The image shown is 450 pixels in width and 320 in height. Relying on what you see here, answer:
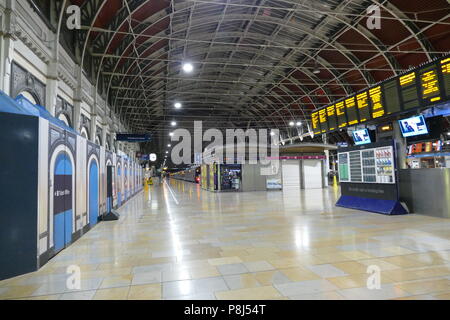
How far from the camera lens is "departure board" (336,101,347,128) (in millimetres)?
11414

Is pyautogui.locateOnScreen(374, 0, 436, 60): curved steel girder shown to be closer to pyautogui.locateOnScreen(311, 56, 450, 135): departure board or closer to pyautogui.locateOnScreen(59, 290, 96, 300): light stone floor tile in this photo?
pyautogui.locateOnScreen(311, 56, 450, 135): departure board

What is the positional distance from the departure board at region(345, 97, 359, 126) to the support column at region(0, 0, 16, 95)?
11.0 meters

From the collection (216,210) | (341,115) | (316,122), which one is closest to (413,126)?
(341,115)

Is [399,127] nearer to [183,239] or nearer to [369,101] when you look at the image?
[369,101]

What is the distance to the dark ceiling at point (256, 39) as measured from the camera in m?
12.5

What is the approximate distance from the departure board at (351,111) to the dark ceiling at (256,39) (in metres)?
3.90

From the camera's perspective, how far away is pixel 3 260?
4.08 m

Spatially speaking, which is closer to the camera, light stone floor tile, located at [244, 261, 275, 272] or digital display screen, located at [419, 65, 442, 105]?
light stone floor tile, located at [244, 261, 275, 272]

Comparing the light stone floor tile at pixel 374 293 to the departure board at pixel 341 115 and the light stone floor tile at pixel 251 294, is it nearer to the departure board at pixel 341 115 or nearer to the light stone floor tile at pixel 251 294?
the light stone floor tile at pixel 251 294

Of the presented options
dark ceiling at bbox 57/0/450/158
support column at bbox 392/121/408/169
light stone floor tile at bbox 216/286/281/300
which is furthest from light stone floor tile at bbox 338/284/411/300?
dark ceiling at bbox 57/0/450/158

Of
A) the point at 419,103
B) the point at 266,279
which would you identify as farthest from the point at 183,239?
the point at 419,103

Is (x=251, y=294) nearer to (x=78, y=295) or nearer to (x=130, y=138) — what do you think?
(x=78, y=295)

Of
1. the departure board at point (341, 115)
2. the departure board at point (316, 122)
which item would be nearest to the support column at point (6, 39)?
the departure board at point (341, 115)
